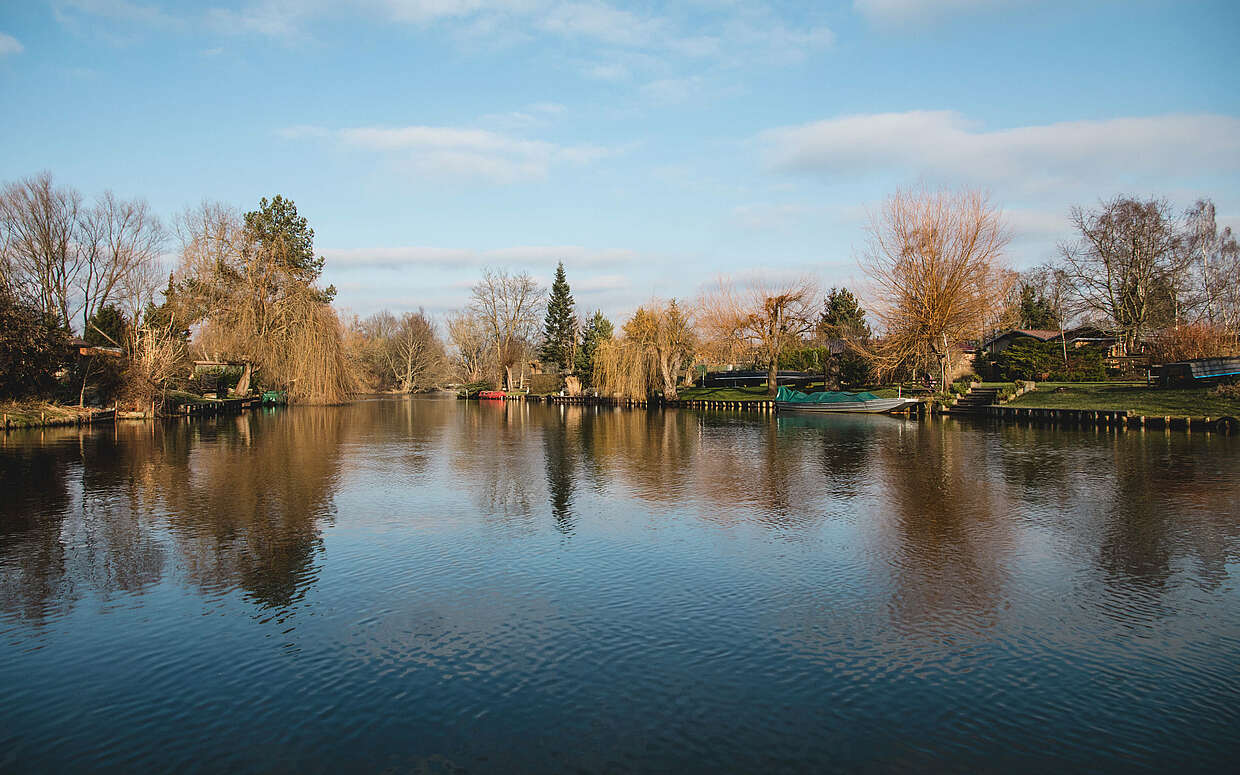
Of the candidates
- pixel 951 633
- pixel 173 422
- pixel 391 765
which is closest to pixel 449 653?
pixel 391 765

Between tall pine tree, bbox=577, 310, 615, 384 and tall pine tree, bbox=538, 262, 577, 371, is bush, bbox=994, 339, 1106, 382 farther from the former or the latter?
tall pine tree, bbox=538, 262, 577, 371

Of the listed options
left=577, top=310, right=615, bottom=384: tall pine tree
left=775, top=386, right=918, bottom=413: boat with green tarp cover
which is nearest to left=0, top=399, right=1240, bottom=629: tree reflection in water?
left=775, top=386, right=918, bottom=413: boat with green tarp cover

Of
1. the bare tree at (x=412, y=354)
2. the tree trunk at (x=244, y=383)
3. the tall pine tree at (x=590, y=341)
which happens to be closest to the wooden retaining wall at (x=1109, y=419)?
the tall pine tree at (x=590, y=341)

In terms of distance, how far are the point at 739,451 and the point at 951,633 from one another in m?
14.4

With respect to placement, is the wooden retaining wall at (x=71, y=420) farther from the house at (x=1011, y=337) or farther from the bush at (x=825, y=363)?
the house at (x=1011, y=337)

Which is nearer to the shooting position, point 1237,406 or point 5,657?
point 5,657

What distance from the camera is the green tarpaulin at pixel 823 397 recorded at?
126 ft

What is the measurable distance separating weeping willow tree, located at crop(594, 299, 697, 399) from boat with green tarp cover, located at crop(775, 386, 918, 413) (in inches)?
406

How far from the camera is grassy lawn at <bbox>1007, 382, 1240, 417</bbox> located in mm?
25469

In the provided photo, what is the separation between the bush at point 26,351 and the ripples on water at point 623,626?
48.3 feet

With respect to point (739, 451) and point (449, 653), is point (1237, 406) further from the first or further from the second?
point (449, 653)

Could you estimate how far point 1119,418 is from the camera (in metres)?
26.5

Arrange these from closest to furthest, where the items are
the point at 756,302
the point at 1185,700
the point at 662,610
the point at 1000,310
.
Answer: the point at 1185,700 < the point at 662,610 < the point at 1000,310 < the point at 756,302

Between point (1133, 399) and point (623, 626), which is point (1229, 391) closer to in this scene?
point (1133, 399)
